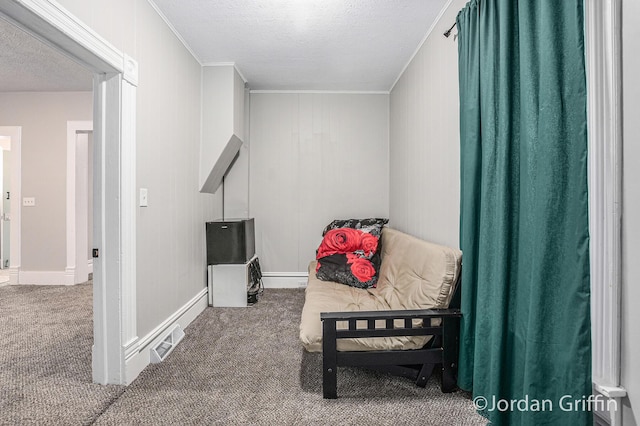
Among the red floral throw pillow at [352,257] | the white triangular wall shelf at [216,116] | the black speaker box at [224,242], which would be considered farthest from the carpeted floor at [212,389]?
the white triangular wall shelf at [216,116]

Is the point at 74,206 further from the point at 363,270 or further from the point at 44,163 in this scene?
the point at 363,270

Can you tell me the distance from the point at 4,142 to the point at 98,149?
5.35m

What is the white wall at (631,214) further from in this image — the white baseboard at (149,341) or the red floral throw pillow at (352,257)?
the white baseboard at (149,341)

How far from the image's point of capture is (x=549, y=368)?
48.2 inches

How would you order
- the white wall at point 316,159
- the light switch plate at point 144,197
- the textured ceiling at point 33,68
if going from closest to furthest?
the light switch plate at point 144,197
the textured ceiling at point 33,68
the white wall at point 316,159

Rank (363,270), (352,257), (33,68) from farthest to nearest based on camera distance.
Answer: (33,68)
(352,257)
(363,270)

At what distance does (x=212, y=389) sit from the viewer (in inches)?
75.8

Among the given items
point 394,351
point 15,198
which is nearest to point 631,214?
point 394,351

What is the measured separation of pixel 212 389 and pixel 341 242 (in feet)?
5.46

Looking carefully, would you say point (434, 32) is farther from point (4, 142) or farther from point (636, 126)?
point (4, 142)

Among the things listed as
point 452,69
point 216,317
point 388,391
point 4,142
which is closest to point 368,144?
point 452,69

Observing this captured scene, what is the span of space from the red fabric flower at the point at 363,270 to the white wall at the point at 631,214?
75.6 inches

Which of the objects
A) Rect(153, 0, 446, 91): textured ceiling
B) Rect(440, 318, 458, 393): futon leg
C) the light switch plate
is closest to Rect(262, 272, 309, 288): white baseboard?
the light switch plate

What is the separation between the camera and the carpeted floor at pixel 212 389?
1672 mm
